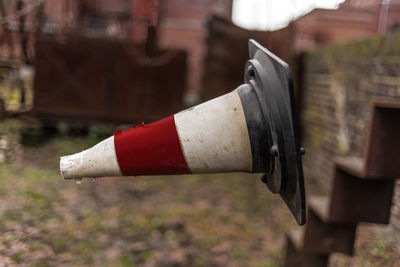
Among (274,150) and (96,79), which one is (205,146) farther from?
(96,79)

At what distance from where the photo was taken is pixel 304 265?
2678 mm

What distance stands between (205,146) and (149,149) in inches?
5.1

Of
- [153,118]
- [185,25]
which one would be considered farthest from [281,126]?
[185,25]

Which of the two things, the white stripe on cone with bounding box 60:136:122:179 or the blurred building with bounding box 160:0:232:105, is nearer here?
the white stripe on cone with bounding box 60:136:122:179

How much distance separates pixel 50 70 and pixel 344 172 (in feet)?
20.3

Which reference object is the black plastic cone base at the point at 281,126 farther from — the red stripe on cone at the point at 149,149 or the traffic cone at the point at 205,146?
the red stripe on cone at the point at 149,149

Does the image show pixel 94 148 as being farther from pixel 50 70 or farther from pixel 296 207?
pixel 50 70

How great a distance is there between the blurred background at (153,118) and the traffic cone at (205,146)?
1.01ft

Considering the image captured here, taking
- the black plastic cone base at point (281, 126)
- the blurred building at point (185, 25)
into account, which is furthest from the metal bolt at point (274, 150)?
the blurred building at point (185, 25)

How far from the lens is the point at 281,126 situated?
2.82 ft

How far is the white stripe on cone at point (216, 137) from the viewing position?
2.98 feet

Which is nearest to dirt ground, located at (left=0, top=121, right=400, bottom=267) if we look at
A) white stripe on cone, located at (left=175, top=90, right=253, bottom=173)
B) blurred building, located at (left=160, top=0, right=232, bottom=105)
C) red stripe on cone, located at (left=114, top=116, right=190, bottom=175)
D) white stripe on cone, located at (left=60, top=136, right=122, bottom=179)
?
white stripe on cone, located at (left=60, top=136, right=122, bottom=179)

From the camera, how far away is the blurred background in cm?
158

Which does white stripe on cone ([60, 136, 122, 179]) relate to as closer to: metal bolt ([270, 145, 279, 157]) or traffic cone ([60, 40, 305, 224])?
traffic cone ([60, 40, 305, 224])
